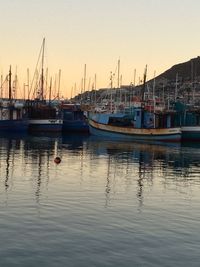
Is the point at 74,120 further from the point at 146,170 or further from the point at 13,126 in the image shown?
the point at 146,170

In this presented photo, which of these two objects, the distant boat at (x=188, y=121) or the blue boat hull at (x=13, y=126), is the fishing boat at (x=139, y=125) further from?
the blue boat hull at (x=13, y=126)

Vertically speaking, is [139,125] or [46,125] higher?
[139,125]

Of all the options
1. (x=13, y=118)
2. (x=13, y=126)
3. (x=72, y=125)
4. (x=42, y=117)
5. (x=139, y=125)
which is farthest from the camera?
(x=42, y=117)

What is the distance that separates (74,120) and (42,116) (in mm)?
6773

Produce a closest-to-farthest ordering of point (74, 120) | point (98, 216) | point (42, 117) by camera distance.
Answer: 1. point (98, 216)
2. point (42, 117)
3. point (74, 120)

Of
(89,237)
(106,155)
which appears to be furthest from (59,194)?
(106,155)

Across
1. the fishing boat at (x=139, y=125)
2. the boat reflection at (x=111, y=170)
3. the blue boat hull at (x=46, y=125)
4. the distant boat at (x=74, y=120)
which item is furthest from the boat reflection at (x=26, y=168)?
the distant boat at (x=74, y=120)

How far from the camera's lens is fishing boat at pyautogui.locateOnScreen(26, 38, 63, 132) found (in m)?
103

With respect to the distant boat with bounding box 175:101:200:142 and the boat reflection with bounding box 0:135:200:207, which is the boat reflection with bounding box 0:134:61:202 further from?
the distant boat with bounding box 175:101:200:142

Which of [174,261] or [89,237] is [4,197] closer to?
[89,237]

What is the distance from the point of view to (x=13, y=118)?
104125mm

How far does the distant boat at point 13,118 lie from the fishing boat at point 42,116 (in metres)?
2.30

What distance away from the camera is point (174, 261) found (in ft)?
56.2

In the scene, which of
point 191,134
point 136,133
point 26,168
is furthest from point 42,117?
point 26,168
